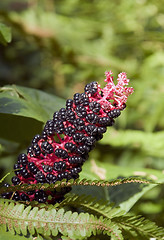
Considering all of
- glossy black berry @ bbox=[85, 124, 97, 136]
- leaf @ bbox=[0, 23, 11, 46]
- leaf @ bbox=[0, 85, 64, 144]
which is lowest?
glossy black berry @ bbox=[85, 124, 97, 136]

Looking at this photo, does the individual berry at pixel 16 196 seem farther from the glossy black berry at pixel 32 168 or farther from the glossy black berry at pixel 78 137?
the glossy black berry at pixel 78 137

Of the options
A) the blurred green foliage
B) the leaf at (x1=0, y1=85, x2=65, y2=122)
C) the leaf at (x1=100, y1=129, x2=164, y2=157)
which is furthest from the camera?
the blurred green foliage

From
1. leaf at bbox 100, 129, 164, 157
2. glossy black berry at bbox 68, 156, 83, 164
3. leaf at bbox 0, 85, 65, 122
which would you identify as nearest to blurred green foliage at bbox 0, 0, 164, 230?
leaf at bbox 100, 129, 164, 157

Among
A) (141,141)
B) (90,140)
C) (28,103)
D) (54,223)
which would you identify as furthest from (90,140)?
(141,141)

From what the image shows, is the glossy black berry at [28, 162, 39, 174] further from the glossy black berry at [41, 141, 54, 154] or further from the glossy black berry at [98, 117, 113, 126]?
the glossy black berry at [98, 117, 113, 126]

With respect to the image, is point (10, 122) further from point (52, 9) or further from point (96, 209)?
point (52, 9)

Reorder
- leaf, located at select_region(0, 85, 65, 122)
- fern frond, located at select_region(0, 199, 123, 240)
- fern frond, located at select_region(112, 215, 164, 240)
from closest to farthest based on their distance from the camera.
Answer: fern frond, located at select_region(0, 199, 123, 240), fern frond, located at select_region(112, 215, 164, 240), leaf, located at select_region(0, 85, 65, 122)

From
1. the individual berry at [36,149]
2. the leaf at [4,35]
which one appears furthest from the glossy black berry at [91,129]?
the leaf at [4,35]
